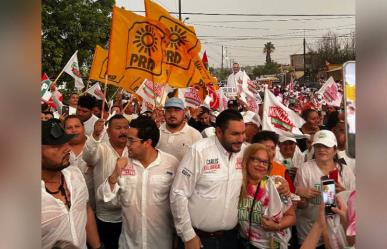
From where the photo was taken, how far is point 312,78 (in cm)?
5669

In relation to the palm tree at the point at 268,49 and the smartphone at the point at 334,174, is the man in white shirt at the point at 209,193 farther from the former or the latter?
the palm tree at the point at 268,49

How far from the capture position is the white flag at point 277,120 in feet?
17.6

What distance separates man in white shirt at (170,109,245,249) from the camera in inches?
139

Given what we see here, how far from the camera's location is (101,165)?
14.0ft

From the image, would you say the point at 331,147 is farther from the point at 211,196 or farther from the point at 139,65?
the point at 139,65

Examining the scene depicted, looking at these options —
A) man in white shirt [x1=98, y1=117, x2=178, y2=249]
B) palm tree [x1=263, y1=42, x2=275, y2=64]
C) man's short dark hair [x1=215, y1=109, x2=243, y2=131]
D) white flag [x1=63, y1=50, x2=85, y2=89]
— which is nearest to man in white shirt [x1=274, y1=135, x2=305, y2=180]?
man's short dark hair [x1=215, y1=109, x2=243, y2=131]

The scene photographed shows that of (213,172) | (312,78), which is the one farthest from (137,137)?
(312,78)

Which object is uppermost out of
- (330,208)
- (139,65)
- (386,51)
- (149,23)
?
(149,23)

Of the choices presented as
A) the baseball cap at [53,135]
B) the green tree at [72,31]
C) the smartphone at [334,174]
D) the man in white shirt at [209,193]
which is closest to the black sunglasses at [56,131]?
the baseball cap at [53,135]

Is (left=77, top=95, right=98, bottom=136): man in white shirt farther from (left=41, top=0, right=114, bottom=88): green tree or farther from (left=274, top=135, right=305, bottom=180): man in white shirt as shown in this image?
(left=41, top=0, right=114, bottom=88): green tree

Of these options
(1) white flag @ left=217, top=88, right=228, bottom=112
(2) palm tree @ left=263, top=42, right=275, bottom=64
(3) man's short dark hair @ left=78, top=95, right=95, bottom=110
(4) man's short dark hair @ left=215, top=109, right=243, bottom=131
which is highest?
(2) palm tree @ left=263, top=42, right=275, bottom=64

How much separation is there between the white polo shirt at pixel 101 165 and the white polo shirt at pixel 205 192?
0.86 m

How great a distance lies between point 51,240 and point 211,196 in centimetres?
143

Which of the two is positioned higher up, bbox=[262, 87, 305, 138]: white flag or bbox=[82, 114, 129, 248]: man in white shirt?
bbox=[262, 87, 305, 138]: white flag
